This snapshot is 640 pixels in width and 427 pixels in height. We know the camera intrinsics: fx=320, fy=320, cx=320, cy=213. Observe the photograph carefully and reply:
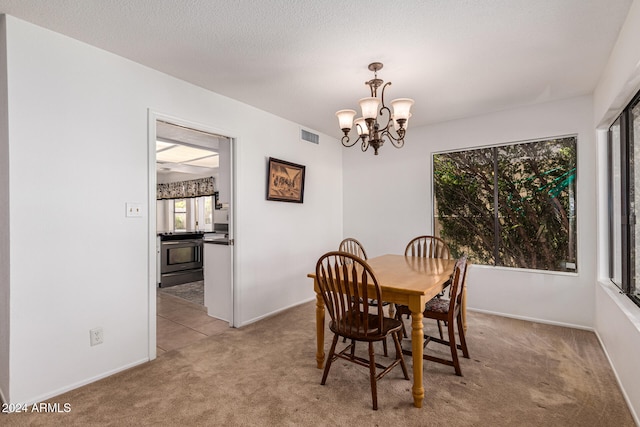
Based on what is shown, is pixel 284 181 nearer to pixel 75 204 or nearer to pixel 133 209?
pixel 133 209

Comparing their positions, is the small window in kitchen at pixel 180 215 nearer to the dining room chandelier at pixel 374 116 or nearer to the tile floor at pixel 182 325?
the tile floor at pixel 182 325

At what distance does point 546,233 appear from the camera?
3582mm

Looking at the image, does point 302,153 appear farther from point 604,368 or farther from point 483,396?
point 604,368

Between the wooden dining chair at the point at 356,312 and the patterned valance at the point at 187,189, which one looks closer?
the wooden dining chair at the point at 356,312

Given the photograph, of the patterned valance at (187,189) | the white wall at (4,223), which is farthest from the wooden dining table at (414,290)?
the patterned valance at (187,189)

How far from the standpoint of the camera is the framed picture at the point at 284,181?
374 cm

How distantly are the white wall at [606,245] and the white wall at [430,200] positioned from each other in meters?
0.24

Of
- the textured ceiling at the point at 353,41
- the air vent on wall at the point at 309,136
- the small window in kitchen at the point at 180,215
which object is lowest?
the small window in kitchen at the point at 180,215

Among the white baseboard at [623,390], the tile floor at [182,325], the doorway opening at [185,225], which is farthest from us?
the tile floor at [182,325]

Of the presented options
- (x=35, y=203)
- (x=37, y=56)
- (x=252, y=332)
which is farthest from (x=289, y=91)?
(x=252, y=332)

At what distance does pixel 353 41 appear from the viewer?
222 cm

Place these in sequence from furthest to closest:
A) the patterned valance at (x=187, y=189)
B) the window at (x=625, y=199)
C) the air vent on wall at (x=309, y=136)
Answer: the patterned valance at (x=187, y=189)
the air vent on wall at (x=309, y=136)
the window at (x=625, y=199)

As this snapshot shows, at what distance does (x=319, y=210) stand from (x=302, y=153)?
33.8 inches

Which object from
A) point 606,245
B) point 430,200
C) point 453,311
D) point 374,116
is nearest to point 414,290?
point 453,311
